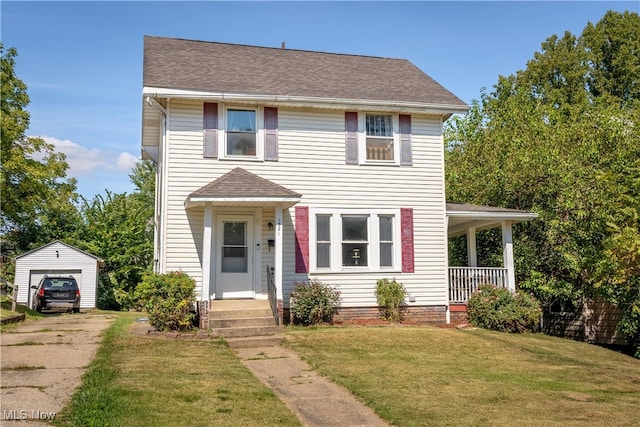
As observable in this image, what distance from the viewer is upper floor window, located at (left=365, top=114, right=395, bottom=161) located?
14883 millimetres

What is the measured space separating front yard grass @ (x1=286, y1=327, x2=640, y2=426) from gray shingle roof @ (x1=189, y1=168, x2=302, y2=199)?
3133 millimetres

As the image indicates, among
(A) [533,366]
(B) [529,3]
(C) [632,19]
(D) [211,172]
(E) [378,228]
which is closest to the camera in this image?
(A) [533,366]

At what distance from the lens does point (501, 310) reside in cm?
1423

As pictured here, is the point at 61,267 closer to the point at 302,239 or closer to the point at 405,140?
the point at 302,239

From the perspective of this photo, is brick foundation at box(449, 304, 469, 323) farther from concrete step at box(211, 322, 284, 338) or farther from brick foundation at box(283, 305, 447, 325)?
concrete step at box(211, 322, 284, 338)

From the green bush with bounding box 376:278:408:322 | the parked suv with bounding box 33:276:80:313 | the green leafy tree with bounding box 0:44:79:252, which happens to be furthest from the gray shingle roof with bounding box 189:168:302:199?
the parked suv with bounding box 33:276:80:313

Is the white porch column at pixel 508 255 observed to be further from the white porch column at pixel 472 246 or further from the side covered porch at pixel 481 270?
the white porch column at pixel 472 246

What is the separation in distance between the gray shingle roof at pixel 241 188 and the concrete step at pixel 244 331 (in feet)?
9.50

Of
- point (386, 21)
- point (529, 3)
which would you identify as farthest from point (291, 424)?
point (529, 3)

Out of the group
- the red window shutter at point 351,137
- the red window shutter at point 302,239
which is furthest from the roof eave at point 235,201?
the red window shutter at point 351,137

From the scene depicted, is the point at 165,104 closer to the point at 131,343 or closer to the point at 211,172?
the point at 211,172

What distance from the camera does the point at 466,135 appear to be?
27172mm

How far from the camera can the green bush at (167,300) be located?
1172 cm

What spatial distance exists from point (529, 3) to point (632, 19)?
89.3 feet
